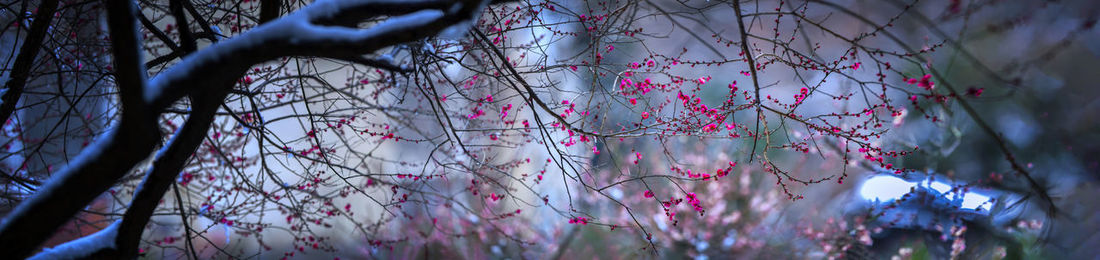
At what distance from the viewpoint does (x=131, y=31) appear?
1242 mm

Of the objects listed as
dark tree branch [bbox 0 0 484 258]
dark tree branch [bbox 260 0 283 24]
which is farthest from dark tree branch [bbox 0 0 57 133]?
dark tree branch [bbox 0 0 484 258]

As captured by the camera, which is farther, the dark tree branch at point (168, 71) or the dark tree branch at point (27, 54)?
the dark tree branch at point (27, 54)

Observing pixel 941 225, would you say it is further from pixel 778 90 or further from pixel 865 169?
pixel 778 90

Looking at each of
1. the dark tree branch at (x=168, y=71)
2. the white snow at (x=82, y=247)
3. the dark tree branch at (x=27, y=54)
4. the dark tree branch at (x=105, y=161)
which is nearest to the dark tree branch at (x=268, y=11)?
the dark tree branch at (x=168, y=71)

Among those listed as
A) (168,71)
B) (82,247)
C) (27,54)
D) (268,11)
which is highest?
(27,54)

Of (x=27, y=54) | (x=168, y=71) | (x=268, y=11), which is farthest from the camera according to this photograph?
(x=27, y=54)

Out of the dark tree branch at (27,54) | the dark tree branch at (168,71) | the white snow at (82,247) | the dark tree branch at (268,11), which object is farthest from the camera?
the dark tree branch at (27,54)

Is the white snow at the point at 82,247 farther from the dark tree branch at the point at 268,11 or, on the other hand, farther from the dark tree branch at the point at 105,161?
the dark tree branch at the point at 268,11

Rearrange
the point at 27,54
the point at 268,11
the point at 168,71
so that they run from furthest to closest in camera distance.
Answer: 1. the point at 27,54
2. the point at 268,11
3. the point at 168,71

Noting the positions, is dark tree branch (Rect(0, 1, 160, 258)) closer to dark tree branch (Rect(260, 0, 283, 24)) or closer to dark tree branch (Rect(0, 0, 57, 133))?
dark tree branch (Rect(260, 0, 283, 24))

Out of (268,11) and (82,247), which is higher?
(268,11)

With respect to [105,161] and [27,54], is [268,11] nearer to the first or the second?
[105,161]

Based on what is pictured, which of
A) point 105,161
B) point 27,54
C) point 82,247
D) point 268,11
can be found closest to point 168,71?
point 105,161

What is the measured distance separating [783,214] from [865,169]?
27.0 inches
